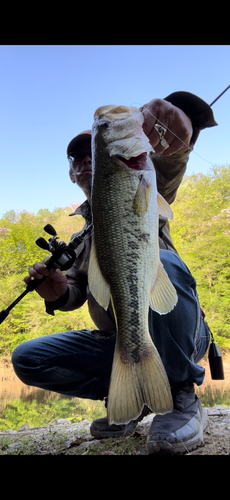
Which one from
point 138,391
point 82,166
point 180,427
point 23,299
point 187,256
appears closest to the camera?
point 138,391

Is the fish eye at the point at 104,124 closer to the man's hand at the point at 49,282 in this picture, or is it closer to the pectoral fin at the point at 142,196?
the pectoral fin at the point at 142,196

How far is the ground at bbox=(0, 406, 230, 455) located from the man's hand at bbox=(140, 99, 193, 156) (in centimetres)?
118

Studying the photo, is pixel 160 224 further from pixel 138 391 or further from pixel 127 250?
pixel 138 391

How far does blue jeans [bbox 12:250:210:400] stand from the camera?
1.36 m

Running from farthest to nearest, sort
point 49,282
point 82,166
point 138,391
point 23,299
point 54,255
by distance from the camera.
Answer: point 23,299, point 82,166, point 49,282, point 54,255, point 138,391

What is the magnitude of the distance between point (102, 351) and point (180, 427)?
0.53 meters

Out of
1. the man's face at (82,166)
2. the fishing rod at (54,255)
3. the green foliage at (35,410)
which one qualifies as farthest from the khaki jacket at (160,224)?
the green foliage at (35,410)

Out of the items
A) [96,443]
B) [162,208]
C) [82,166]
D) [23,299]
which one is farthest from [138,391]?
[23,299]

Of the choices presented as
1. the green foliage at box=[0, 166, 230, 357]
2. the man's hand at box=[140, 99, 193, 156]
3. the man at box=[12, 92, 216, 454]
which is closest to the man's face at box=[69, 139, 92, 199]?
the man at box=[12, 92, 216, 454]

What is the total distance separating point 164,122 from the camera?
1.20 meters

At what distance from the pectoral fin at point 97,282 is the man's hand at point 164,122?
467 mm

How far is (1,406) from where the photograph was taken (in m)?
6.16
